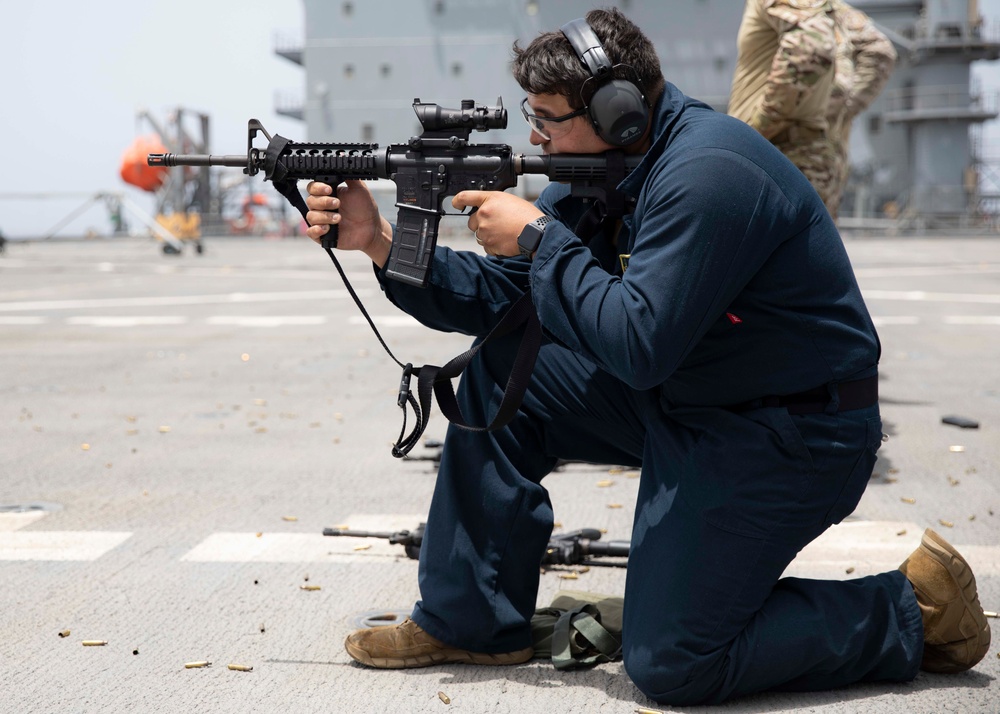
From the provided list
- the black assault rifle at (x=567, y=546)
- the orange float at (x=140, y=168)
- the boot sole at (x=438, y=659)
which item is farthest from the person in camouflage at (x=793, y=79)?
the orange float at (x=140, y=168)

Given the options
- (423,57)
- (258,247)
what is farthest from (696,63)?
(258,247)

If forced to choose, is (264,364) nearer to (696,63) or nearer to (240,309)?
(240,309)

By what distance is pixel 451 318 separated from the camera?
2.87 meters

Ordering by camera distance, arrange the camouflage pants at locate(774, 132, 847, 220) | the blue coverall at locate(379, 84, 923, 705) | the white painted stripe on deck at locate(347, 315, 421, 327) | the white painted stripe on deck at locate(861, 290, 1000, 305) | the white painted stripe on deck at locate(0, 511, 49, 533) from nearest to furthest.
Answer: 1. the blue coverall at locate(379, 84, 923, 705)
2. the white painted stripe on deck at locate(0, 511, 49, 533)
3. the camouflage pants at locate(774, 132, 847, 220)
4. the white painted stripe on deck at locate(347, 315, 421, 327)
5. the white painted stripe on deck at locate(861, 290, 1000, 305)

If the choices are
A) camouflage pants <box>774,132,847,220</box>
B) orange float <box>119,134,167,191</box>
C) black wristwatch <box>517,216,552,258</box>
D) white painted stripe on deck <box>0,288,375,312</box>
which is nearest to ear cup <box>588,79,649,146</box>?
black wristwatch <box>517,216,552,258</box>

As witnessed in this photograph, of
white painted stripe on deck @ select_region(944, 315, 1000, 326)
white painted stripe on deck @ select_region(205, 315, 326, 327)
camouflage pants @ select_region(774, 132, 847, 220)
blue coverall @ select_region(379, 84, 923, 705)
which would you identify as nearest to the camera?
blue coverall @ select_region(379, 84, 923, 705)

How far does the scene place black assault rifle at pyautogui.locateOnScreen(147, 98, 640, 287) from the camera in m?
2.64

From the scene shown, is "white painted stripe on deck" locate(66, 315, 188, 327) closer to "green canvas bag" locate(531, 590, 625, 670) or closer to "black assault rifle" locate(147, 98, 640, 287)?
"black assault rifle" locate(147, 98, 640, 287)

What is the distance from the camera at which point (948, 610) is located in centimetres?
244

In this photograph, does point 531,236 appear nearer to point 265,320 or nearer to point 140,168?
point 265,320

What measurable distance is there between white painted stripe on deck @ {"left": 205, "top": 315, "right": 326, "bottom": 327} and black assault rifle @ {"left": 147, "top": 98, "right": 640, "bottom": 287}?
26.3ft

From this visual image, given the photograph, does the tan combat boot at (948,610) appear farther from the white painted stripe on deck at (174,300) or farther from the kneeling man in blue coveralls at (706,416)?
the white painted stripe on deck at (174,300)

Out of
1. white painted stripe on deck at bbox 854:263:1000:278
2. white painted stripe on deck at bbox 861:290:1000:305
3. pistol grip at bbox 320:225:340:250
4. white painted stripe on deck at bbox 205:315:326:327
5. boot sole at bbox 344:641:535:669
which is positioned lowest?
white painted stripe on deck at bbox 854:263:1000:278

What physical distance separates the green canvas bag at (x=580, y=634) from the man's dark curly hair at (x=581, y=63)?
128 centimetres
